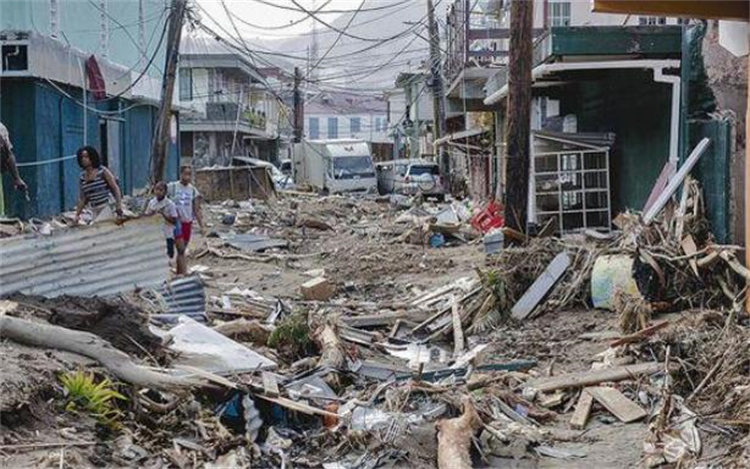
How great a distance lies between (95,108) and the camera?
2381 centimetres

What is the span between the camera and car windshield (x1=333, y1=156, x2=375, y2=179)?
4429 centimetres

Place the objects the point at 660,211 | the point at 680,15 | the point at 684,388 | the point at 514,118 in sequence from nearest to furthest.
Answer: the point at 684,388, the point at 680,15, the point at 660,211, the point at 514,118

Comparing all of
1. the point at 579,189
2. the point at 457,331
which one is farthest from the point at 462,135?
the point at 457,331

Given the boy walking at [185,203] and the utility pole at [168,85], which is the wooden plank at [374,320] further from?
the utility pole at [168,85]

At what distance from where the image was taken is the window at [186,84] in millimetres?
46781

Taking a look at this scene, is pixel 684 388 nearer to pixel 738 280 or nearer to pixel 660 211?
pixel 738 280

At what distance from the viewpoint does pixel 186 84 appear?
48.2 m

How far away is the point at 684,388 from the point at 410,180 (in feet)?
101

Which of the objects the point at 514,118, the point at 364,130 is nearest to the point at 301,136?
the point at 514,118

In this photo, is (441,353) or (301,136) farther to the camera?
(301,136)

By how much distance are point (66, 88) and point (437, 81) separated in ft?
64.4

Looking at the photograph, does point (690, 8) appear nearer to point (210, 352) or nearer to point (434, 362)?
point (434, 362)

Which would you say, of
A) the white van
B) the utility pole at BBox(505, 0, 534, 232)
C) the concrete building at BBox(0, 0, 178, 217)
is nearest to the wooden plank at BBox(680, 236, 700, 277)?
the utility pole at BBox(505, 0, 534, 232)

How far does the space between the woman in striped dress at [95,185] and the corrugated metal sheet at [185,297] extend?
69.8 inches
